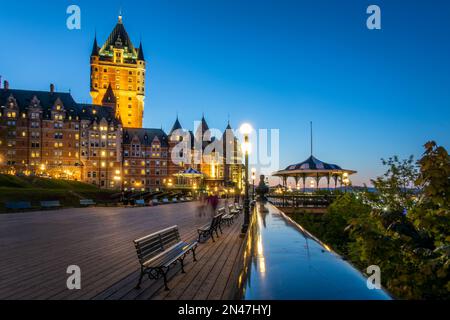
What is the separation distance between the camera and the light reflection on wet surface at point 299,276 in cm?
319

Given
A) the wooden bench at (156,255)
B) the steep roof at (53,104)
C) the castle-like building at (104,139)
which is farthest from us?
the steep roof at (53,104)

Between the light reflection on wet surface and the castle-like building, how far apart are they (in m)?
77.6

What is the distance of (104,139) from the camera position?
98.6m

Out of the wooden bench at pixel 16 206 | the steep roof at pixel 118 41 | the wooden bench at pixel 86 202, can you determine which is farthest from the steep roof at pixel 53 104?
the wooden bench at pixel 16 206

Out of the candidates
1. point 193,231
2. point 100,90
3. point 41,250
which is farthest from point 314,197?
point 100,90

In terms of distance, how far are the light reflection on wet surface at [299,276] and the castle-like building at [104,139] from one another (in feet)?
255

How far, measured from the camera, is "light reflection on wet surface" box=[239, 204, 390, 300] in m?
3.19

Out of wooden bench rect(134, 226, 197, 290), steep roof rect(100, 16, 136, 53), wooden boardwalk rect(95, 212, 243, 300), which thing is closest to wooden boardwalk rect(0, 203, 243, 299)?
wooden boardwalk rect(95, 212, 243, 300)

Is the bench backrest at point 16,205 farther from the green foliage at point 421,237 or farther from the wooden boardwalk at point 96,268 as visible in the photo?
the green foliage at point 421,237

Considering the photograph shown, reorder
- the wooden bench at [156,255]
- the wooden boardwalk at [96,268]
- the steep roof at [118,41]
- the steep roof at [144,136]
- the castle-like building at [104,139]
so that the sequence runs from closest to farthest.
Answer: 1. the wooden boardwalk at [96,268]
2. the wooden bench at [156,255]
3. the castle-like building at [104,139]
4. the steep roof at [144,136]
5. the steep roof at [118,41]

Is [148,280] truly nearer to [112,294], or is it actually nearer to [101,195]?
[112,294]

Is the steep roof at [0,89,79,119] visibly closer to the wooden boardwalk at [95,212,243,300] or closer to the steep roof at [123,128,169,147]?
the steep roof at [123,128,169,147]

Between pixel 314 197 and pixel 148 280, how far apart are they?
18363mm
